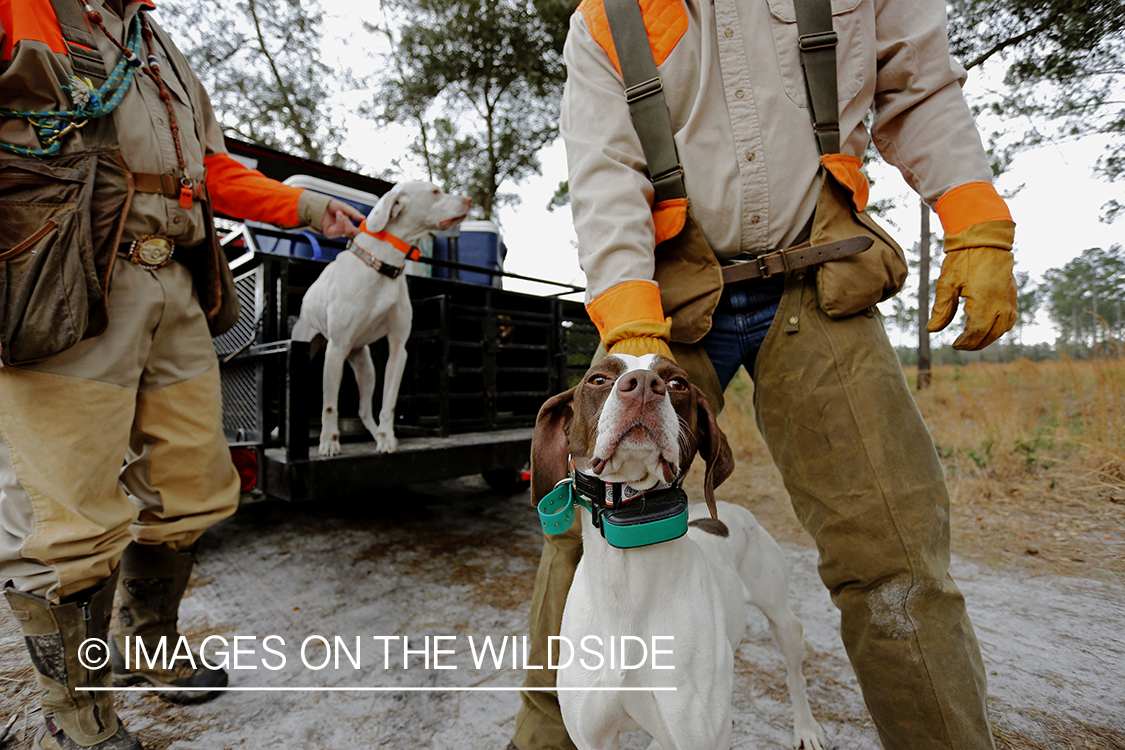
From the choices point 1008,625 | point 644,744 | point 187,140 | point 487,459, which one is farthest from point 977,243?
point 487,459

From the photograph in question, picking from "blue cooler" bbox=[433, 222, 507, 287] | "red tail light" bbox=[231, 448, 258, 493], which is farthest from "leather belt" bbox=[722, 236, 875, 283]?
"blue cooler" bbox=[433, 222, 507, 287]

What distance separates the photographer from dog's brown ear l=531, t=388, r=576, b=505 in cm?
128

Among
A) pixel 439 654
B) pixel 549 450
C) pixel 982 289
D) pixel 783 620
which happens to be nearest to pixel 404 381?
pixel 439 654

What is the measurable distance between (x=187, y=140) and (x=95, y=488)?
3.63 feet

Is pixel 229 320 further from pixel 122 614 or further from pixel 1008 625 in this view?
pixel 1008 625

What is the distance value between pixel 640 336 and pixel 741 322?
34 cm

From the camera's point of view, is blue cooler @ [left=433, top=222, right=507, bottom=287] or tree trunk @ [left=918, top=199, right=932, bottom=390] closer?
blue cooler @ [left=433, top=222, right=507, bottom=287]

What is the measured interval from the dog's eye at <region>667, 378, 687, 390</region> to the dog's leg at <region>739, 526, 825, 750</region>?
81 centimetres

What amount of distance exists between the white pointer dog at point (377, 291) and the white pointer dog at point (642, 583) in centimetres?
184

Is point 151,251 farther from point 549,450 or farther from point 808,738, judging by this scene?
point 808,738

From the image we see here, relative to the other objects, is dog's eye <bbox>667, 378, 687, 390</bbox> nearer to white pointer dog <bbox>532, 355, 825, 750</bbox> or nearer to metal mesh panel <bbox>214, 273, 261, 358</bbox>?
white pointer dog <bbox>532, 355, 825, 750</bbox>

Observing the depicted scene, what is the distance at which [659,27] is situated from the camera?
4.26ft

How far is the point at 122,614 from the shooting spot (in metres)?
1.84

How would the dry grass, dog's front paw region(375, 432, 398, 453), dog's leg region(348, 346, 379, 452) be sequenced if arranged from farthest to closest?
1. dog's leg region(348, 346, 379, 452)
2. the dry grass
3. dog's front paw region(375, 432, 398, 453)
